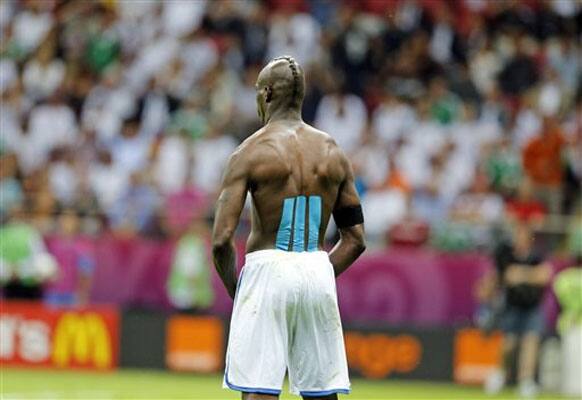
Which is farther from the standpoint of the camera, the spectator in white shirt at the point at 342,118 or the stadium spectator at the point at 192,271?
the spectator in white shirt at the point at 342,118

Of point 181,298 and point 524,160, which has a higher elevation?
point 524,160

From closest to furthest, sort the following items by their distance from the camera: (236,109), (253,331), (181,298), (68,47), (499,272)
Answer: (253,331)
(499,272)
(181,298)
(236,109)
(68,47)

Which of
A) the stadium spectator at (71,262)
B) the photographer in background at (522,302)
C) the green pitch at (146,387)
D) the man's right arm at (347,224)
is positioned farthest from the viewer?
the stadium spectator at (71,262)

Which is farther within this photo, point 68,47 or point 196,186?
point 68,47

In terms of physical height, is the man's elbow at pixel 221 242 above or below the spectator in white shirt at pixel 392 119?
below

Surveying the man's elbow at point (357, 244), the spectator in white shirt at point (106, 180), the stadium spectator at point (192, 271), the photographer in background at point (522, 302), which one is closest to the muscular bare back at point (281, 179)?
the man's elbow at point (357, 244)

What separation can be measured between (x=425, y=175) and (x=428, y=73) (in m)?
2.65

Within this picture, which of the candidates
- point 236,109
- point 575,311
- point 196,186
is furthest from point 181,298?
point 575,311

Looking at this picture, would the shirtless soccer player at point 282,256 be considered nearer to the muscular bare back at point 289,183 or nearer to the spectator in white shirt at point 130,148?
the muscular bare back at point 289,183

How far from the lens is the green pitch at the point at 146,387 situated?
52.6 ft

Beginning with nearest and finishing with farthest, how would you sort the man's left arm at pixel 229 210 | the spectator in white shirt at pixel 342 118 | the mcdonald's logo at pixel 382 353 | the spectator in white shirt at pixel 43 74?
the man's left arm at pixel 229 210 → the mcdonald's logo at pixel 382 353 → the spectator in white shirt at pixel 342 118 → the spectator in white shirt at pixel 43 74

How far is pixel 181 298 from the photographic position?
19.8 metres

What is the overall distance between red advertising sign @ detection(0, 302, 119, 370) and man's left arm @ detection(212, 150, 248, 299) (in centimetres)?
1184

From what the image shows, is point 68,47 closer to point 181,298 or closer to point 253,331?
point 181,298
